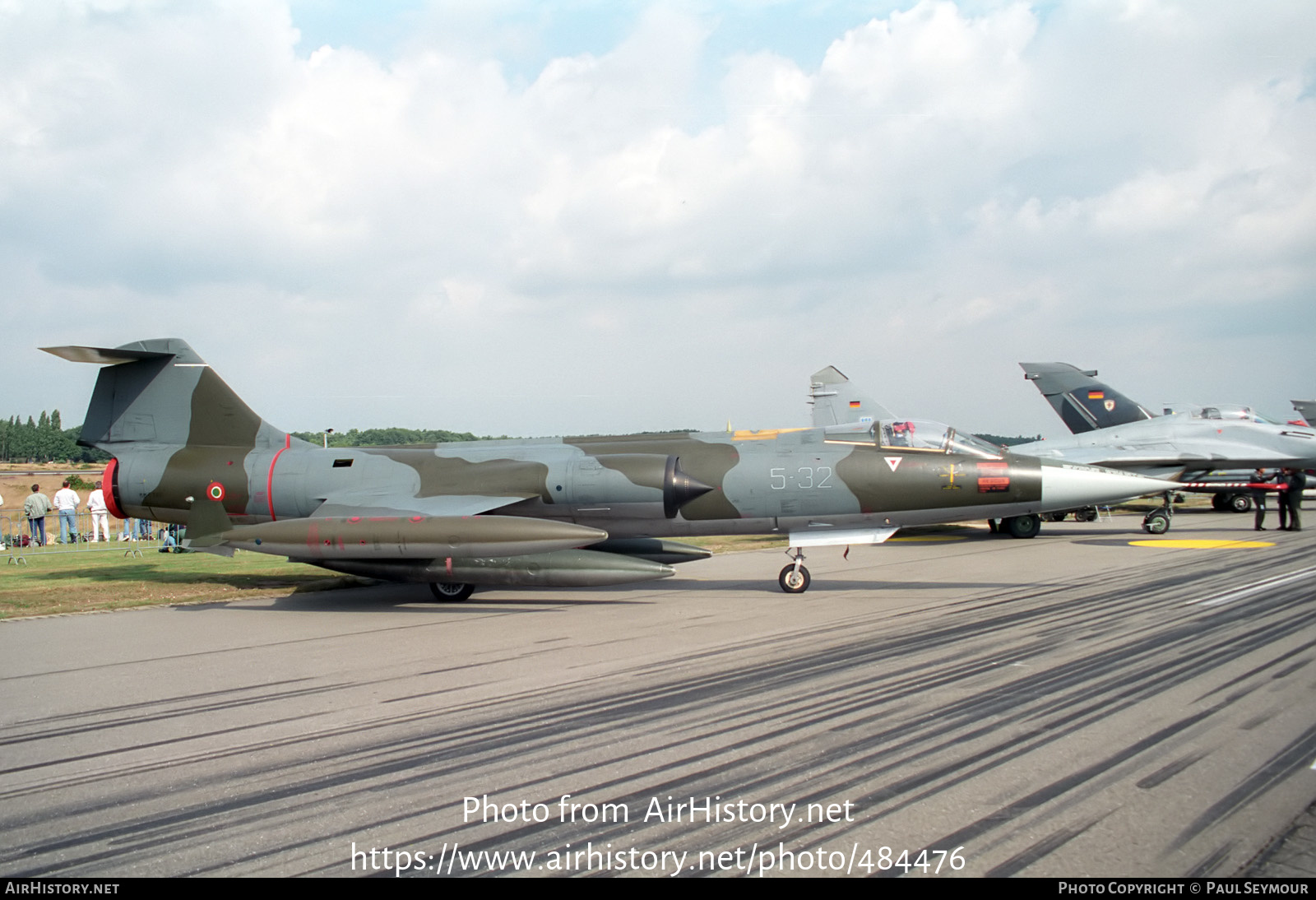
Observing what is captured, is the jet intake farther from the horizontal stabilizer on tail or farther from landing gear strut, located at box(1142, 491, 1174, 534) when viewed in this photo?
landing gear strut, located at box(1142, 491, 1174, 534)

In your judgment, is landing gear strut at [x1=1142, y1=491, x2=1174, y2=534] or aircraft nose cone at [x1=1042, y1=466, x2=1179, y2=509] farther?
landing gear strut at [x1=1142, y1=491, x2=1174, y2=534]

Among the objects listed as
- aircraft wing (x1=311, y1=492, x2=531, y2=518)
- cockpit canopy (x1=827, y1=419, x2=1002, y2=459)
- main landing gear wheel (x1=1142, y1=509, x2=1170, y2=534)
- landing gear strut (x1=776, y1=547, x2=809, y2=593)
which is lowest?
landing gear strut (x1=776, y1=547, x2=809, y2=593)

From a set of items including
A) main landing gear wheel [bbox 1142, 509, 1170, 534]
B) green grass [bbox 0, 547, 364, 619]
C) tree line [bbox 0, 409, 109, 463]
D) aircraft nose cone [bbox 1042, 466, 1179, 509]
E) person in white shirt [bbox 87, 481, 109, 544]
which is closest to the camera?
aircraft nose cone [bbox 1042, 466, 1179, 509]

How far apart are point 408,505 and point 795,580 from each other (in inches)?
215

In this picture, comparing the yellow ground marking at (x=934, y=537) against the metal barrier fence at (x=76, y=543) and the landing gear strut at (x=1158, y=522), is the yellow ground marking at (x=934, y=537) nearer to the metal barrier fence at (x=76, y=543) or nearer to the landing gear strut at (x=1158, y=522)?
the landing gear strut at (x=1158, y=522)

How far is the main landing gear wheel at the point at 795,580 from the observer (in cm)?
1160

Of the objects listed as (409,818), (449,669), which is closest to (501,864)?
(409,818)

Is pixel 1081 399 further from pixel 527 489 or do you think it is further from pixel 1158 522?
pixel 527 489

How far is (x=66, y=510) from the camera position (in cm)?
2022

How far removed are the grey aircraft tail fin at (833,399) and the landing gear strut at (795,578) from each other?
1280 cm

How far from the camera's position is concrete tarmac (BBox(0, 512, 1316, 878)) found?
3809 millimetres

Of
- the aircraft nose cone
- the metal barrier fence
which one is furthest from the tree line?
the aircraft nose cone

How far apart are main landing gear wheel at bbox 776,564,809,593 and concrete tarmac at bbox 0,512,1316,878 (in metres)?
1.47

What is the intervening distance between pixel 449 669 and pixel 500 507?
14.6ft
